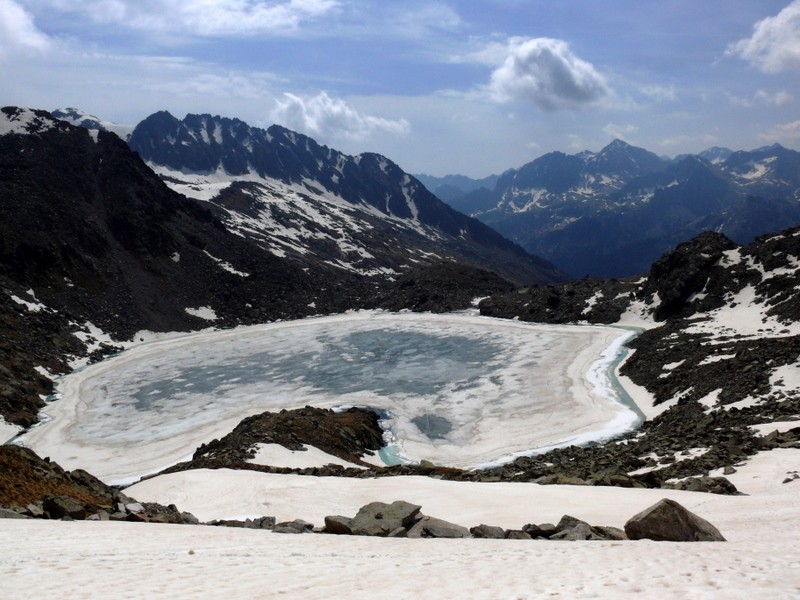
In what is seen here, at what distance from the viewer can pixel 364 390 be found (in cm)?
6312

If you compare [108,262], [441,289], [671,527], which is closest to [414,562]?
[671,527]

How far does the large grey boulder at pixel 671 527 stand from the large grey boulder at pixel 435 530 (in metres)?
4.42

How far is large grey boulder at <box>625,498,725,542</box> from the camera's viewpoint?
1277 centimetres

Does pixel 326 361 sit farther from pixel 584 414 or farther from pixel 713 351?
pixel 713 351

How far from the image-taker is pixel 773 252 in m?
86.2

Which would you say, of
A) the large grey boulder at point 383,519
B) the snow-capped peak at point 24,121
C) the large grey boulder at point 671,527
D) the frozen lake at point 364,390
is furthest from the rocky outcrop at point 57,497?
the snow-capped peak at point 24,121

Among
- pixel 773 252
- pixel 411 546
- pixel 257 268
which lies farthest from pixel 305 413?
pixel 257 268

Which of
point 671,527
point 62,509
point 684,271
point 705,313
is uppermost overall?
point 684,271

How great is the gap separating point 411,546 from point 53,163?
13801 centimetres

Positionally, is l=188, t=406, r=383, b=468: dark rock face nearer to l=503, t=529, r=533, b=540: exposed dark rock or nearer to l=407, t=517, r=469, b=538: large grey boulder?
l=407, t=517, r=469, b=538: large grey boulder

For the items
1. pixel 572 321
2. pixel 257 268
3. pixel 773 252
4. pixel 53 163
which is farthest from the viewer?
pixel 257 268

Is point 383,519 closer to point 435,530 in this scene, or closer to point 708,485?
point 435,530

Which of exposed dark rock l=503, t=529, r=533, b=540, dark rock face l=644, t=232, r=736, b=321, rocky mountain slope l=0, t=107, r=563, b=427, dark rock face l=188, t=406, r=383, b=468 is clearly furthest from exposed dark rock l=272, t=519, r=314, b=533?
dark rock face l=644, t=232, r=736, b=321

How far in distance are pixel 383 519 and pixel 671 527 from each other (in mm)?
7711
